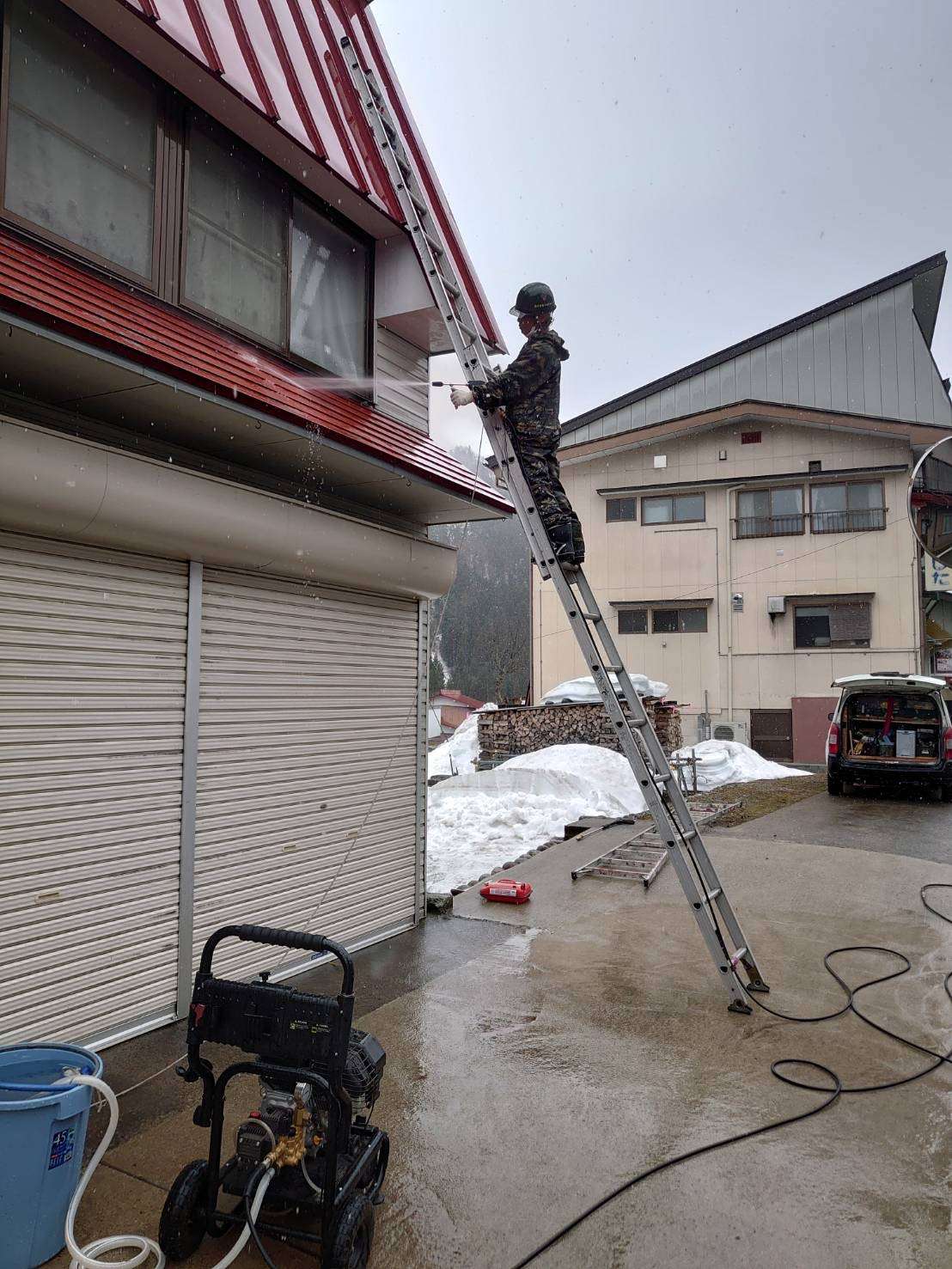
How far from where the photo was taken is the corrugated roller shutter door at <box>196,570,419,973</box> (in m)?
5.23

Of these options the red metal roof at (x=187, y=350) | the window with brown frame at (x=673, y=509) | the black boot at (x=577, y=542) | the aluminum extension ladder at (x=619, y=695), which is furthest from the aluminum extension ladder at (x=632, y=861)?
the window with brown frame at (x=673, y=509)

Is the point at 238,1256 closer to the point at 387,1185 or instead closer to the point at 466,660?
the point at 387,1185

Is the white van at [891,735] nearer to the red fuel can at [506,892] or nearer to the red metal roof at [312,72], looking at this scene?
the red fuel can at [506,892]

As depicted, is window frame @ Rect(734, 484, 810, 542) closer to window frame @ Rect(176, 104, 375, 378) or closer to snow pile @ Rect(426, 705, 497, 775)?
snow pile @ Rect(426, 705, 497, 775)

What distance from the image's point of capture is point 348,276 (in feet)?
22.2

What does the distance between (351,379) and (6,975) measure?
4.83 m

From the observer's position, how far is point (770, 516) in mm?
24766

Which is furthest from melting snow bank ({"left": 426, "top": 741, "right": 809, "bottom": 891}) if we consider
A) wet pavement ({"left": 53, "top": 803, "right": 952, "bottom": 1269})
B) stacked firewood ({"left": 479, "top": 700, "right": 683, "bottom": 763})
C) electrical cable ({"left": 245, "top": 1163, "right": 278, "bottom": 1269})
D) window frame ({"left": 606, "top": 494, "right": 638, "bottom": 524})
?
window frame ({"left": 606, "top": 494, "right": 638, "bottom": 524})

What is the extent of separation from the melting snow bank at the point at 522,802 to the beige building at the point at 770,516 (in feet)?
21.9

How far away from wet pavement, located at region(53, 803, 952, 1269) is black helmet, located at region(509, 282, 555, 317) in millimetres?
4726

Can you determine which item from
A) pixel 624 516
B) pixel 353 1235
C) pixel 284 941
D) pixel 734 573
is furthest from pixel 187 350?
pixel 624 516

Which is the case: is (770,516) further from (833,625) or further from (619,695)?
(619,695)

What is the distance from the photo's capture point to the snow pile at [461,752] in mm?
19852

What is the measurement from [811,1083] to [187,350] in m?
5.13
